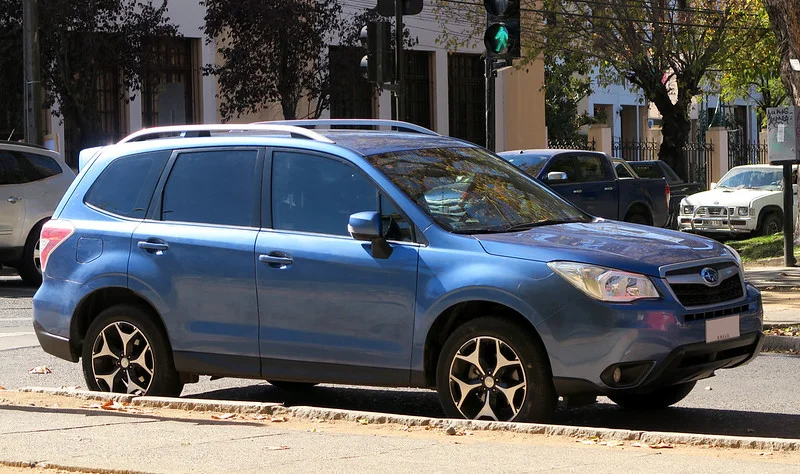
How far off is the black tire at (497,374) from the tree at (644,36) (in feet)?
86.6

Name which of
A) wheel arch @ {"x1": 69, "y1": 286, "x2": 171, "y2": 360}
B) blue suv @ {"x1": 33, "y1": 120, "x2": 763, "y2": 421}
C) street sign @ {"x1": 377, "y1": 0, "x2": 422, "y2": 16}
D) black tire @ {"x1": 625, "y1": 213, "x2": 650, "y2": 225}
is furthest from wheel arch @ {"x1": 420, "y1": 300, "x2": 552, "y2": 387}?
black tire @ {"x1": 625, "y1": 213, "x2": 650, "y2": 225}

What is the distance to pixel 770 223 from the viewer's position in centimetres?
2717

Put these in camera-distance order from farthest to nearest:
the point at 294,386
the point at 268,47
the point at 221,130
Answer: the point at 268,47
the point at 294,386
the point at 221,130

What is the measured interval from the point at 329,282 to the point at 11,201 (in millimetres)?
11289

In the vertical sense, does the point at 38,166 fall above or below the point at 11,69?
below

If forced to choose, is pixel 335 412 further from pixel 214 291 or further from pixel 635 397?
pixel 635 397

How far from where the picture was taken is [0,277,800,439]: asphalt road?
27.5 ft

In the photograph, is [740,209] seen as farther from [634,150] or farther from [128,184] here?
[634,150]

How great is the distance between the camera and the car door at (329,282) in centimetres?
796

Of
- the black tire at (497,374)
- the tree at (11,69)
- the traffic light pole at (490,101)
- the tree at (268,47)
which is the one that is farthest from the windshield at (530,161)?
the black tire at (497,374)

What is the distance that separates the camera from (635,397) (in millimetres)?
8750

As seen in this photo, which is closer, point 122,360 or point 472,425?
point 472,425

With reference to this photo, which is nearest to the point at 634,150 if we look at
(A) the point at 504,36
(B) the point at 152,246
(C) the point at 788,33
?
(C) the point at 788,33

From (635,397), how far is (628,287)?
158 cm
